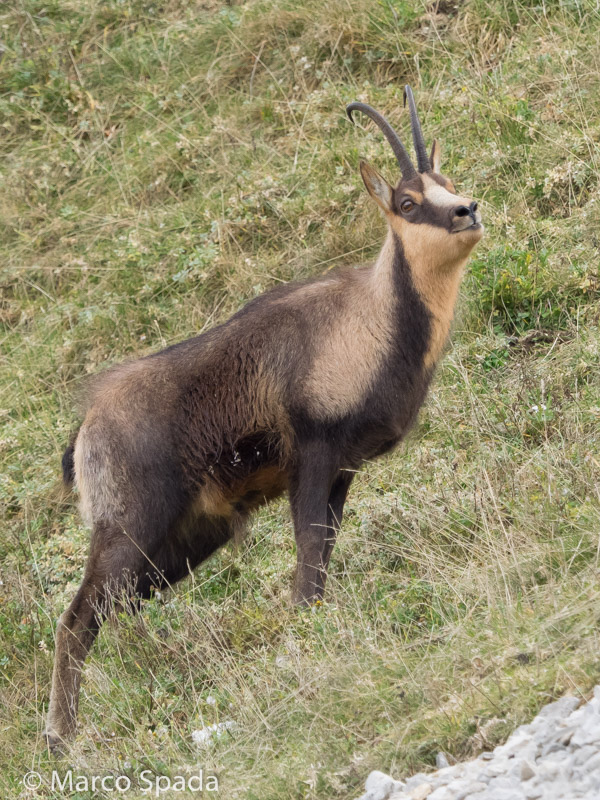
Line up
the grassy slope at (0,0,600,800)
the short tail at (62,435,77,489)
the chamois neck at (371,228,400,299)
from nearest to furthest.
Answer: the grassy slope at (0,0,600,800)
the chamois neck at (371,228,400,299)
the short tail at (62,435,77,489)

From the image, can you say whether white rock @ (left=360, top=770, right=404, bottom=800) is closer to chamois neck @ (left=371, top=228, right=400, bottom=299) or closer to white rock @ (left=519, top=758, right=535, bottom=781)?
white rock @ (left=519, top=758, right=535, bottom=781)

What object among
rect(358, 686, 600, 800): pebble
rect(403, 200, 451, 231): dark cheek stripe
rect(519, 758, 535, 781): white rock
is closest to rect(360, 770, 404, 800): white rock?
rect(358, 686, 600, 800): pebble

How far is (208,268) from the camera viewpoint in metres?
8.55

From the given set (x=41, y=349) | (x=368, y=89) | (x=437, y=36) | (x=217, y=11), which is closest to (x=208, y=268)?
(x=41, y=349)

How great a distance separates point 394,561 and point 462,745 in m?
2.17

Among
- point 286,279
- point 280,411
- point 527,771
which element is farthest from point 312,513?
point 286,279

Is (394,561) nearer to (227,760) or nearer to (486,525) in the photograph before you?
(486,525)

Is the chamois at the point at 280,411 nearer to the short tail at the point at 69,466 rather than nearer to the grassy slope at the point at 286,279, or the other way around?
the short tail at the point at 69,466

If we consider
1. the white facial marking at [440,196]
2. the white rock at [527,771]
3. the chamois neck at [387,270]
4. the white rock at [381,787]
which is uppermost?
the white facial marking at [440,196]

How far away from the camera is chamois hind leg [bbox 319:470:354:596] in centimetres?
550

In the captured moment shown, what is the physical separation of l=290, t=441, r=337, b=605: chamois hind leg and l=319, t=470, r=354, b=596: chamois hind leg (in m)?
0.07

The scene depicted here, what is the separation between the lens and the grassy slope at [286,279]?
3939 mm

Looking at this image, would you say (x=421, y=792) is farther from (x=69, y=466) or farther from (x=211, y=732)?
(x=69, y=466)

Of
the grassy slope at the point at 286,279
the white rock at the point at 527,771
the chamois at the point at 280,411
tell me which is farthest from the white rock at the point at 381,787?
the chamois at the point at 280,411
